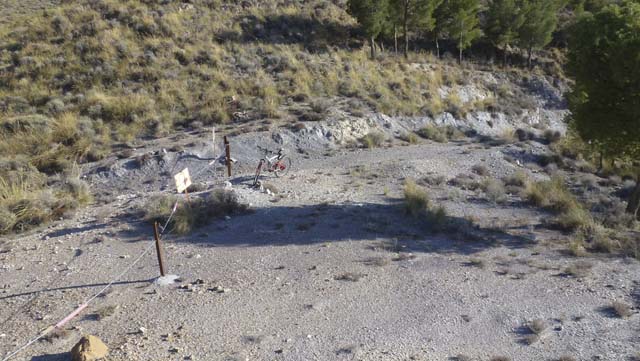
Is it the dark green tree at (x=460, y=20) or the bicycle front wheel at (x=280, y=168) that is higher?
the dark green tree at (x=460, y=20)

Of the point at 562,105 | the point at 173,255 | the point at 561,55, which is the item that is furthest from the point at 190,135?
the point at 561,55

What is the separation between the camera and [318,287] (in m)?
9.45

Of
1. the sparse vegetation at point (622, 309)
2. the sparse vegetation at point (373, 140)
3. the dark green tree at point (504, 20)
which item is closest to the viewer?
the sparse vegetation at point (622, 309)

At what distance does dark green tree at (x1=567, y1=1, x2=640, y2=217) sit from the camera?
39.2ft

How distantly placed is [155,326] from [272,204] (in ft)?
19.9

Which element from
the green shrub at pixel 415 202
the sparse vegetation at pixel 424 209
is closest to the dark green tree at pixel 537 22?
the sparse vegetation at pixel 424 209

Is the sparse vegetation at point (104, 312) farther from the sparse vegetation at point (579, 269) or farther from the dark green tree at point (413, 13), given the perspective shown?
the dark green tree at point (413, 13)

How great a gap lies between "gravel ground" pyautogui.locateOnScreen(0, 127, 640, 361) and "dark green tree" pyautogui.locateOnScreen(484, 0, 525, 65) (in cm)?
2549

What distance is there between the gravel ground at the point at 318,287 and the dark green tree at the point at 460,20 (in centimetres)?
2304

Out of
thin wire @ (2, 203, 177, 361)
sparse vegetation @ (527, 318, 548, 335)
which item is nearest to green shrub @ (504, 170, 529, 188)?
sparse vegetation @ (527, 318, 548, 335)

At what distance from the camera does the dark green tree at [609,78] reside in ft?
39.2

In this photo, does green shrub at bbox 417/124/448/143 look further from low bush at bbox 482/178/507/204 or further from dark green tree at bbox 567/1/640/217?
dark green tree at bbox 567/1/640/217

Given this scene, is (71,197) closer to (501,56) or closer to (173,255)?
(173,255)

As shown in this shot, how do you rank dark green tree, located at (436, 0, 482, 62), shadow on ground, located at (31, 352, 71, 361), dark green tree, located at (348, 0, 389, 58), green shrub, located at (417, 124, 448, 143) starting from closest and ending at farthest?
shadow on ground, located at (31, 352, 71, 361)
green shrub, located at (417, 124, 448, 143)
dark green tree, located at (348, 0, 389, 58)
dark green tree, located at (436, 0, 482, 62)
